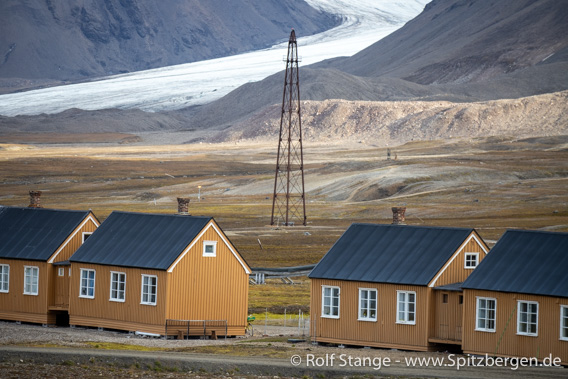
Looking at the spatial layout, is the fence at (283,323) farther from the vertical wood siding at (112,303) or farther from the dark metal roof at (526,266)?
the dark metal roof at (526,266)

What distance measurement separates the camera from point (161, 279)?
3903 centimetres

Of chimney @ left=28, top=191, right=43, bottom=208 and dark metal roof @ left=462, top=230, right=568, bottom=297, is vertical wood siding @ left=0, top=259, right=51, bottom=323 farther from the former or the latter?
dark metal roof @ left=462, top=230, right=568, bottom=297

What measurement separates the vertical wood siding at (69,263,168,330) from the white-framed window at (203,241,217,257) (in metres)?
2.17

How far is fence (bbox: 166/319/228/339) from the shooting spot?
128ft

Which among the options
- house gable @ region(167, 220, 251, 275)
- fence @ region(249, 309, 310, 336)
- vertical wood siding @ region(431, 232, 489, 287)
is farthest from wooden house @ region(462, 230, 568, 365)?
house gable @ region(167, 220, 251, 275)

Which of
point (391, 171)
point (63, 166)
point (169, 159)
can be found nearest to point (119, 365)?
point (391, 171)

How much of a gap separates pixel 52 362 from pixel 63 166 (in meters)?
141

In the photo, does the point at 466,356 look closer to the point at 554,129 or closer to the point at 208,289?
the point at 208,289

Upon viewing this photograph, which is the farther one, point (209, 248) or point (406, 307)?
point (209, 248)

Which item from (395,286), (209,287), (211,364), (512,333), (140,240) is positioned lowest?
(211,364)

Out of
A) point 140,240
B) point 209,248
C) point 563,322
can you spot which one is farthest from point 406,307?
point 140,240

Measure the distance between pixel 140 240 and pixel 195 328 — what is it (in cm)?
432

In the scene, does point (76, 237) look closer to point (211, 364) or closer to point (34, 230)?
point (34, 230)

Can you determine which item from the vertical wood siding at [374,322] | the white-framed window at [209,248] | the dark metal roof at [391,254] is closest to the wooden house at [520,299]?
the vertical wood siding at [374,322]
